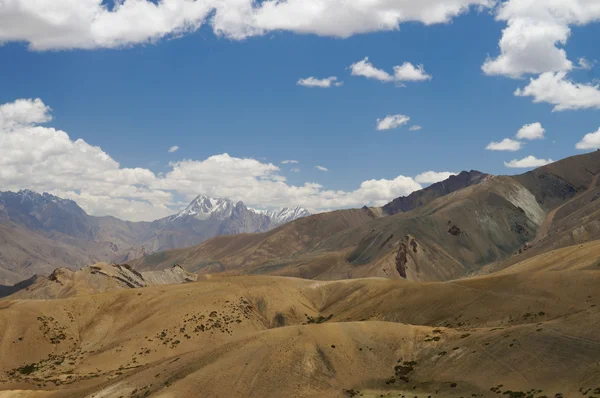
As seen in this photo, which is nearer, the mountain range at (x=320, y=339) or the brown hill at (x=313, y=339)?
the mountain range at (x=320, y=339)

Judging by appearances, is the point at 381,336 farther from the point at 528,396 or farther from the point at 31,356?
the point at 31,356

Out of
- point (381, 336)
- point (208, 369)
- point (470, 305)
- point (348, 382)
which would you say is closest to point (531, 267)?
point (470, 305)

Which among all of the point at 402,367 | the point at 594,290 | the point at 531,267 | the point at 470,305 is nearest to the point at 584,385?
the point at 402,367

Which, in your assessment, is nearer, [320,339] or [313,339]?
[313,339]

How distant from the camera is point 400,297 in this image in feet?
363

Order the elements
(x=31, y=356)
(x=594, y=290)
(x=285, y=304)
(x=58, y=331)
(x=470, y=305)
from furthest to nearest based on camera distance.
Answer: (x=285, y=304)
(x=58, y=331)
(x=31, y=356)
(x=470, y=305)
(x=594, y=290)

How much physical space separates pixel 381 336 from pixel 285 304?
52620 mm

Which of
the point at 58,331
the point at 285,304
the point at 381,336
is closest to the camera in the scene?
the point at 381,336

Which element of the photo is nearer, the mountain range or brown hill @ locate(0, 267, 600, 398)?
the mountain range

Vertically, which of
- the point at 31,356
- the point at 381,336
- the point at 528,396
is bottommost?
the point at 528,396

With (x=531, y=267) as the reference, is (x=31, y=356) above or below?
above

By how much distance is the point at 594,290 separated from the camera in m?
81.6

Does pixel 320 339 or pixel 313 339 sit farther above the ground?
pixel 313 339

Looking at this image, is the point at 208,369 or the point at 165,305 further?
the point at 165,305
